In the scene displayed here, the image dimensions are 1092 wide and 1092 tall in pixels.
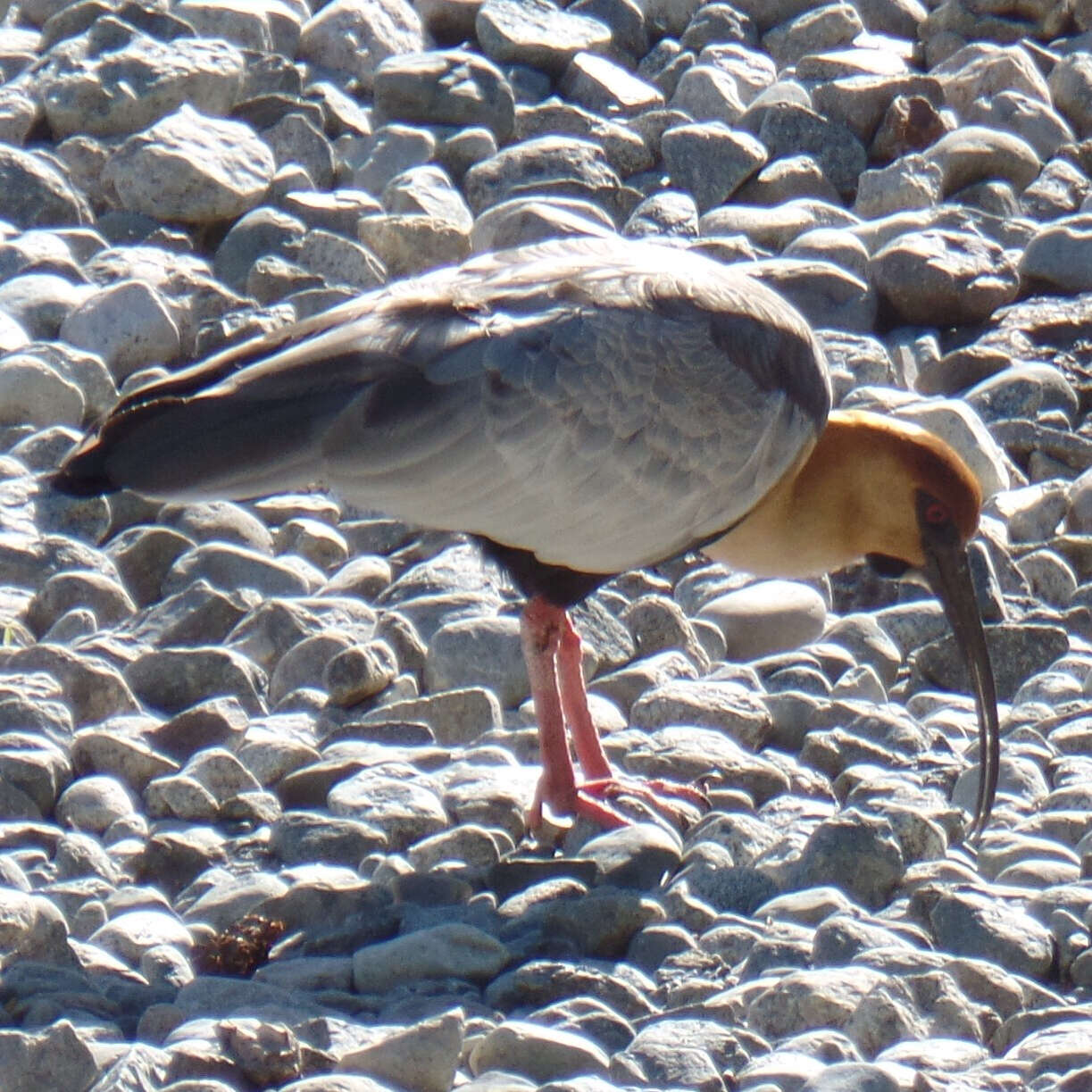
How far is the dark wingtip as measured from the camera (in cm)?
524

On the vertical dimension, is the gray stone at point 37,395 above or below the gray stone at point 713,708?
above

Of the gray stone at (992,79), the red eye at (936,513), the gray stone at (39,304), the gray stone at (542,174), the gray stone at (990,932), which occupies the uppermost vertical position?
the gray stone at (992,79)

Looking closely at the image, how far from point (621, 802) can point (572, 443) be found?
0.91 m

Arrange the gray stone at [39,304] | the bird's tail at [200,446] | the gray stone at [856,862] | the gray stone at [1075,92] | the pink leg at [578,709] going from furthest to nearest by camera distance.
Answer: the gray stone at [1075,92]
the gray stone at [39,304]
the pink leg at [578,709]
the bird's tail at [200,446]
the gray stone at [856,862]

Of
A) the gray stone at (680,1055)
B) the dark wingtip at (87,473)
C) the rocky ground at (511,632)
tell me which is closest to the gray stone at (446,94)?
the rocky ground at (511,632)

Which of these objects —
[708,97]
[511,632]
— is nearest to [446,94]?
[708,97]

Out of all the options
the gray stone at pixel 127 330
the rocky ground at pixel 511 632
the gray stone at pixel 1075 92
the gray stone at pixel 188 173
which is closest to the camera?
the rocky ground at pixel 511 632

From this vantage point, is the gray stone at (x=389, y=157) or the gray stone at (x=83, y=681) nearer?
the gray stone at (x=83, y=681)

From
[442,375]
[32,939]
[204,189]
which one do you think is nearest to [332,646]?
[442,375]

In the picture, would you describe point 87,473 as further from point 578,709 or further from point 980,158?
point 980,158

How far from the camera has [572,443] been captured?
554 cm

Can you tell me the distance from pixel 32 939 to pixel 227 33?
6154 millimetres

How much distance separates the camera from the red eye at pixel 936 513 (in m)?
5.92

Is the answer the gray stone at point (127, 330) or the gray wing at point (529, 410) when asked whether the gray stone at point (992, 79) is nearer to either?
the gray stone at point (127, 330)
